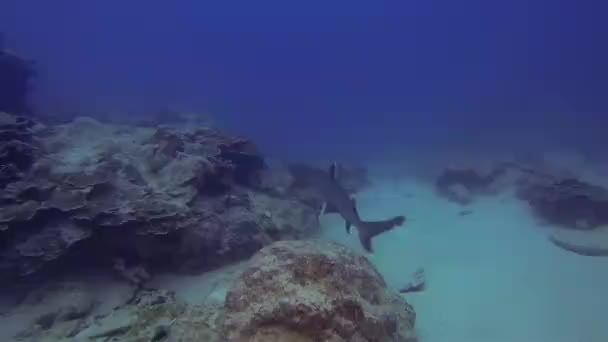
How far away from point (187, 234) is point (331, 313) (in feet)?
11.6

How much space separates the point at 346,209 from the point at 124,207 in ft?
13.2

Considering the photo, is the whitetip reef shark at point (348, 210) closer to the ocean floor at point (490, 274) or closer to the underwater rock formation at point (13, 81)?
the ocean floor at point (490, 274)

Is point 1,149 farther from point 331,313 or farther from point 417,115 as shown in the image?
point 417,115

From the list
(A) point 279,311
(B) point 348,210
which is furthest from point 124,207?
(B) point 348,210

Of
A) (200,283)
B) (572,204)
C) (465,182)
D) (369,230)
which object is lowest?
(200,283)

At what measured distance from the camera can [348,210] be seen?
849 cm

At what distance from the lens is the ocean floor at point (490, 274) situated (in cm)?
587

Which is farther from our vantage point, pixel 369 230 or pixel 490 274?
pixel 369 230

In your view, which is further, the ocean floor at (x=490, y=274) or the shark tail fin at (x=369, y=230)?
the shark tail fin at (x=369, y=230)

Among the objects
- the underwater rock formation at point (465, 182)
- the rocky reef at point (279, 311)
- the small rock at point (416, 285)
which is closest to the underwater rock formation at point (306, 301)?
the rocky reef at point (279, 311)

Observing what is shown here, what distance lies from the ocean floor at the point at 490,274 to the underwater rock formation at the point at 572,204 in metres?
0.43

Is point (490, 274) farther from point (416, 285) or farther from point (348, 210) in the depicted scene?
point (348, 210)

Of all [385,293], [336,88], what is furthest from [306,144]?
[336,88]

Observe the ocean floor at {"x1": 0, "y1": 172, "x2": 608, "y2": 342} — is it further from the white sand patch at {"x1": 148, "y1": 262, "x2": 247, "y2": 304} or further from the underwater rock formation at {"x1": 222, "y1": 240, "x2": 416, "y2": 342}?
the underwater rock formation at {"x1": 222, "y1": 240, "x2": 416, "y2": 342}
